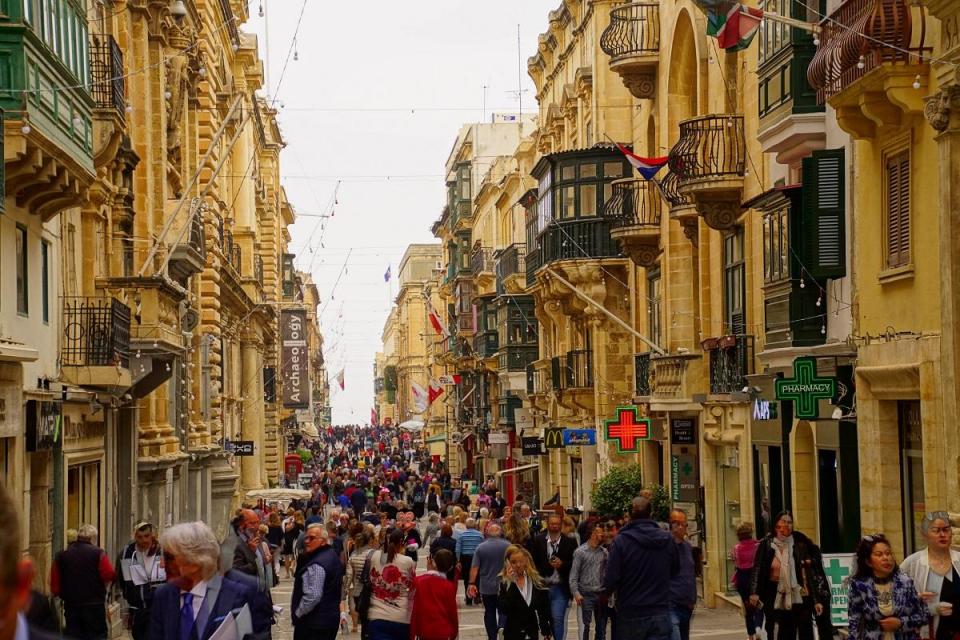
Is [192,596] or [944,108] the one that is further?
[944,108]

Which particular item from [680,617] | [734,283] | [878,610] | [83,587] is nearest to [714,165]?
[734,283]

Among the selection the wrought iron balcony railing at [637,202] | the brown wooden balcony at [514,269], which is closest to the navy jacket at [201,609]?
the wrought iron balcony railing at [637,202]

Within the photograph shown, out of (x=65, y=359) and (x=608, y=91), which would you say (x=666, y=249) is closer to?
(x=608, y=91)

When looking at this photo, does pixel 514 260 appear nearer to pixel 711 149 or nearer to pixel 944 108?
pixel 711 149

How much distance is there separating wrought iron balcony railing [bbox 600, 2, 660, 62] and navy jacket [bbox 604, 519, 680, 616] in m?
21.4

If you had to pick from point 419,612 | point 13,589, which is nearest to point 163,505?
point 419,612

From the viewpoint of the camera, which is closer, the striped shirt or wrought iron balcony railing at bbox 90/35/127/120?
wrought iron balcony railing at bbox 90/35/127/120

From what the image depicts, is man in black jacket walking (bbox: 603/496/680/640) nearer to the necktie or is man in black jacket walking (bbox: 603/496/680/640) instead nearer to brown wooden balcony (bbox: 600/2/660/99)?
the necktie

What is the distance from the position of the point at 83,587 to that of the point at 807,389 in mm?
8535

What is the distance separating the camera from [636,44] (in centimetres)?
3338

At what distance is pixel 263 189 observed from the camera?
70125mm

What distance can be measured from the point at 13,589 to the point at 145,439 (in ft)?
90.9

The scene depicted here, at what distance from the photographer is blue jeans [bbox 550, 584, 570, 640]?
59.5 feet

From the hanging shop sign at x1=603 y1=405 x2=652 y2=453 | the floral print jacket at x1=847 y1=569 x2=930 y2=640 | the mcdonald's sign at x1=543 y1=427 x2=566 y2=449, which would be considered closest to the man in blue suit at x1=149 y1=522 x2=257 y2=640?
the floral print jacket at x1=847 y1=569 x2=930 y2=640
